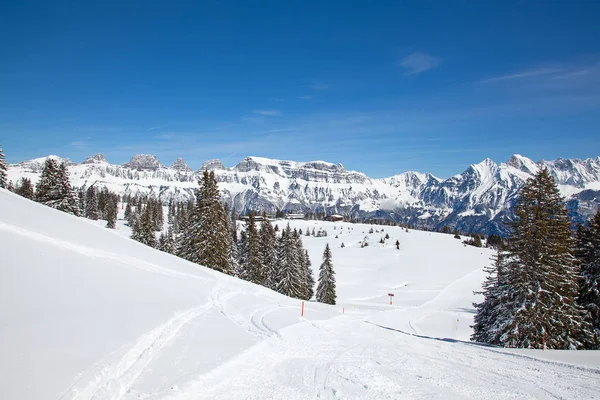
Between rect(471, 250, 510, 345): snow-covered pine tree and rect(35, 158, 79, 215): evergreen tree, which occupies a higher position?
rect(35, 158, 79, 215): evergreen tree

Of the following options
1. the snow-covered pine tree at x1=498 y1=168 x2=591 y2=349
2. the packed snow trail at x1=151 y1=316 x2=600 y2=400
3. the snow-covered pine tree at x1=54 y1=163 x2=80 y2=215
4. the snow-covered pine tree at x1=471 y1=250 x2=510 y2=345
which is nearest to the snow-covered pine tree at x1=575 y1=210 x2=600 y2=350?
the snow-covered pine tree at x1=498 y1=168 x2=591 y2=349

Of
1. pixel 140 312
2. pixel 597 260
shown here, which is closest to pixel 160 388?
pixel 140 312

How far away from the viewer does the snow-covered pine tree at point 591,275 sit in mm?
21188

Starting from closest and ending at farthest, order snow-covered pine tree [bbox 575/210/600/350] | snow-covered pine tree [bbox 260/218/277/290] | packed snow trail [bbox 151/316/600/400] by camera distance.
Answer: packed snow trail [bbox 151/316/600/400] < snow-covered pine tree [bbox 575/210/600/350] < snow-covered pine tree [bbox 260/218/277/290]

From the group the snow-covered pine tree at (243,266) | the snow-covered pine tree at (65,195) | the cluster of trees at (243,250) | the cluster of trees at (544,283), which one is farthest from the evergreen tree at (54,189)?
the cluster of trees at (544,283)

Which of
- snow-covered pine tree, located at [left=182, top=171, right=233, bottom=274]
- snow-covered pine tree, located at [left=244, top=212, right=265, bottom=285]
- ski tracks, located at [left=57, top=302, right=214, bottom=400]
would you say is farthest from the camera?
snow-covered pine tree, located at [left=244, top=212, right=265, bottom=285]

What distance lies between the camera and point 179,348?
943 cm

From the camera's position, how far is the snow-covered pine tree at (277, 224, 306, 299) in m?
41.5

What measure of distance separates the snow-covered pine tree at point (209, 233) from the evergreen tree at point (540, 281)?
81.7 ft

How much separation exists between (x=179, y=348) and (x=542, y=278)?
770 inches

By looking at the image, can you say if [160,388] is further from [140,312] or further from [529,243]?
[529,243]

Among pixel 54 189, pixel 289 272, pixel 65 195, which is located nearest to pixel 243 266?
pixel 289 272

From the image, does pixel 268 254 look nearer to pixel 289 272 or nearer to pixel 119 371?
pixel 289 272

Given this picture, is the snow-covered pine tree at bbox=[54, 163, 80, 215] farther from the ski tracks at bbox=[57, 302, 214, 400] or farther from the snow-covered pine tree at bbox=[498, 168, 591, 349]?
the snow-covered pine tree at bbox=[498, 168, 591, 349]
